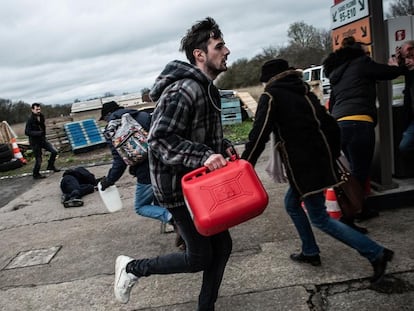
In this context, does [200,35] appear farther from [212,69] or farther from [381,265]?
[381,265]

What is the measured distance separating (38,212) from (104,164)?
3.76 meters

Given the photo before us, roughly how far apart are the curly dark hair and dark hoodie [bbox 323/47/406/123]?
1877mm

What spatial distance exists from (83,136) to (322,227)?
1170 cm

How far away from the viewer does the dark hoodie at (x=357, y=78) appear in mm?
3716

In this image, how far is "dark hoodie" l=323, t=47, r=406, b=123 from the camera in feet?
12.2

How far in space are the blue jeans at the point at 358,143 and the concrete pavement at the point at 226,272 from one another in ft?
1.86

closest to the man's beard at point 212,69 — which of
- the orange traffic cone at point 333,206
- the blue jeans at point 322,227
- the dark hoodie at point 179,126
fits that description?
the dark hoodie at point 179,126

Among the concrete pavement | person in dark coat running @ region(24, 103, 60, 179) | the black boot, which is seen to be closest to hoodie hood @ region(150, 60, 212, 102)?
the concrete pavement

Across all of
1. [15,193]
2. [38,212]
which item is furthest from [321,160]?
[15,193]

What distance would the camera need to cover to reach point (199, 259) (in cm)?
250

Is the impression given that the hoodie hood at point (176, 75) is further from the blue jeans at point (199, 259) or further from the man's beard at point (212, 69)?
the blue jeans at point (199, 259)

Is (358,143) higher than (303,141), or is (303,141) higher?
(303,141)

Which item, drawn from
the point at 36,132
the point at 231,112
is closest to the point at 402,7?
the point at 231,112

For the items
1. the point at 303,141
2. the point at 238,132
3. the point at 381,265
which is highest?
the point at 303,141
